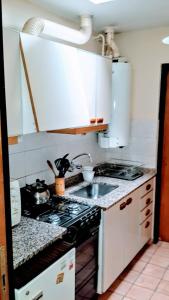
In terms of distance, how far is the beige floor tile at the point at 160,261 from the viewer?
9.18 feet

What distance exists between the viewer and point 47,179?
2490 millimetres

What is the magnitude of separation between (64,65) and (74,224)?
1.13 metres

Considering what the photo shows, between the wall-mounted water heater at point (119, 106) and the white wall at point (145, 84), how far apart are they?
0.71 ft

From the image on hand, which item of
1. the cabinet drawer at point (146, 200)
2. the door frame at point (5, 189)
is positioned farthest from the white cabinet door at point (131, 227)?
the door frame at point (5, 189)

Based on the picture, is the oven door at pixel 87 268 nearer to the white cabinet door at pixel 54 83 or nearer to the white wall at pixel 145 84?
the white cabinet door at pixel 54 83

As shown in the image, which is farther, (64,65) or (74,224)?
(64,65)

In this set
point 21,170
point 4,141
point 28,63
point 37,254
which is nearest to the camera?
point 4,141

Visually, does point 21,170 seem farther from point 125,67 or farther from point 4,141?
point 125,67

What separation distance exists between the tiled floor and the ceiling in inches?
94.7

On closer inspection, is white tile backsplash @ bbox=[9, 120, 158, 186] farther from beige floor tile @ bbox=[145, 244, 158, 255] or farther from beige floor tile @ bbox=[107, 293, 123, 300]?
beige floor tile @ bbox=[107, 293, 123, 300]

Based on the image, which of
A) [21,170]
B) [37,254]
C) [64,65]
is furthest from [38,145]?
[37,254]

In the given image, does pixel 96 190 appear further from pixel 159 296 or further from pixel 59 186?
pixel 159 296

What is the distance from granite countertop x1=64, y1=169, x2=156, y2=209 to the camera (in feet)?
7.31

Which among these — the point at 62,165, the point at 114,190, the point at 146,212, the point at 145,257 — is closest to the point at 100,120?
the point at 62,165
